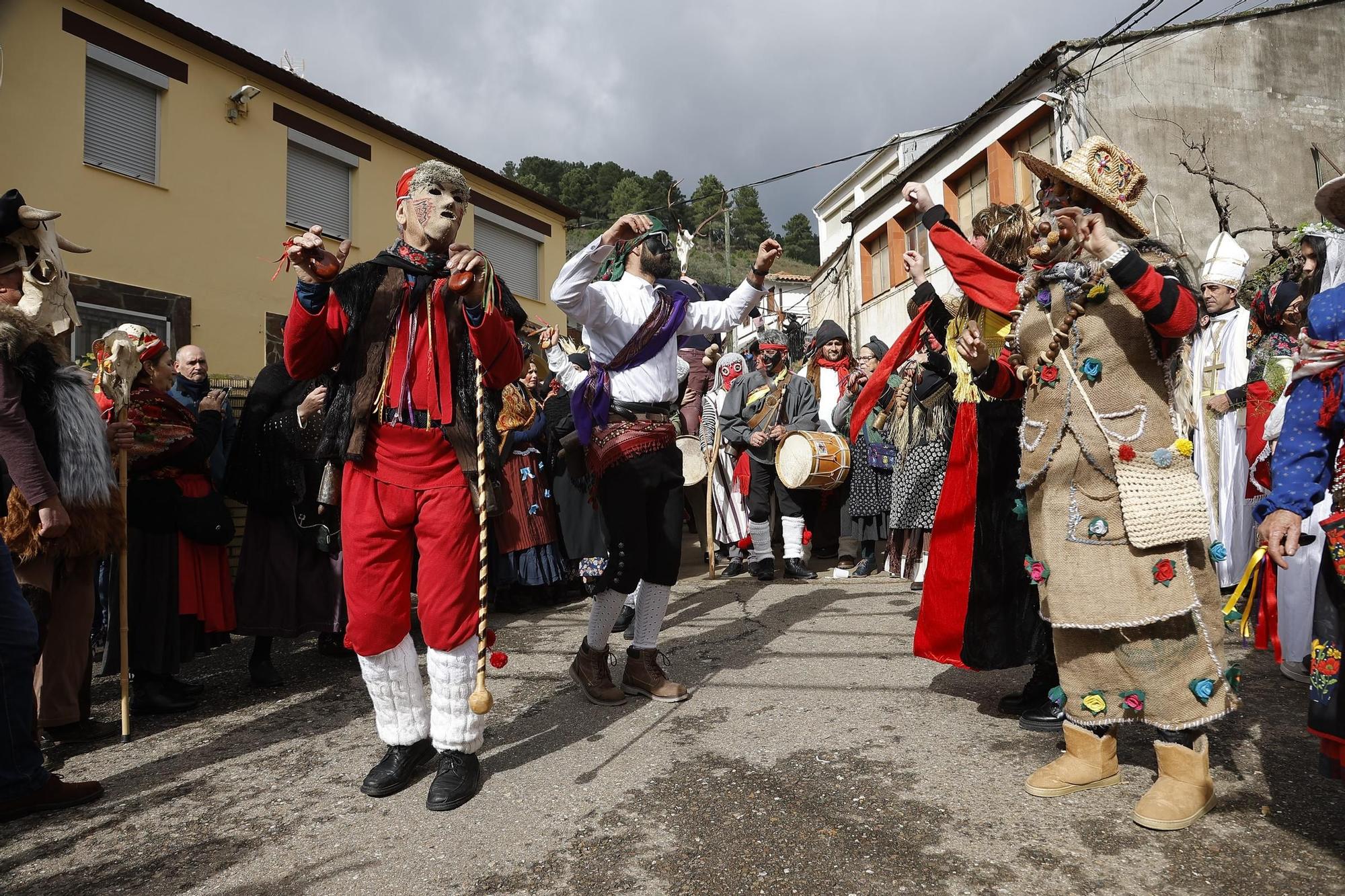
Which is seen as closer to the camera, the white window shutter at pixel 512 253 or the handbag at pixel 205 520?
the handbag at pixel 205 520

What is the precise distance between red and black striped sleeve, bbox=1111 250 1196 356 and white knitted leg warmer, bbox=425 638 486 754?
242 cm

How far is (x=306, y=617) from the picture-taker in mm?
4715

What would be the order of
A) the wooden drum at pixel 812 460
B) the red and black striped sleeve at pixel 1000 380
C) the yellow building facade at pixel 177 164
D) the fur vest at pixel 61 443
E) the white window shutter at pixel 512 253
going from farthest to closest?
1. the white window shutter at pixel 512 253
2. the yellow building facade at pixel 177 164
3. the wooden drum at pixel 812 460
4. the fur vest at pixel 61 443
5. the red and black striped sleeve at pixel 1000 380

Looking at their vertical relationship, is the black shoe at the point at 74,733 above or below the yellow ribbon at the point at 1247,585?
below

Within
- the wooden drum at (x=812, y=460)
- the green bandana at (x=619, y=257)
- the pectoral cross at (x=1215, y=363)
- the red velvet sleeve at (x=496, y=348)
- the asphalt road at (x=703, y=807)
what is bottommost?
the asphalt road at (x=703, y=807)

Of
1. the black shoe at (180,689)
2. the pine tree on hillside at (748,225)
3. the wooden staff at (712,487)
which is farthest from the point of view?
the pine tree on hillside at (748,225)

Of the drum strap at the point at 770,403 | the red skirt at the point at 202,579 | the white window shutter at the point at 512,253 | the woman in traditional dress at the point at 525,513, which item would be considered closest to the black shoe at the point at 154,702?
the red skirt at the point at 202,579

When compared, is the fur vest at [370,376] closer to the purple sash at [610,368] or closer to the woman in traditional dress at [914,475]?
the purple sash at [610,368]

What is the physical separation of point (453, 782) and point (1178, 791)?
224cm

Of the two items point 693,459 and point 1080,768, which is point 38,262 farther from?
point 693,459

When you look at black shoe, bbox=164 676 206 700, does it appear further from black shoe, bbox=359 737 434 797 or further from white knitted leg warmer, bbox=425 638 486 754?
white knitted leg warmer, bbox=425 638 486 754

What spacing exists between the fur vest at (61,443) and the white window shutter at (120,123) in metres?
10.1

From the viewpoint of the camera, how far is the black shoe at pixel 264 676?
4.59m

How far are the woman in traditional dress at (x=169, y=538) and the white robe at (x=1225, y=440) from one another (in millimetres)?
6123
